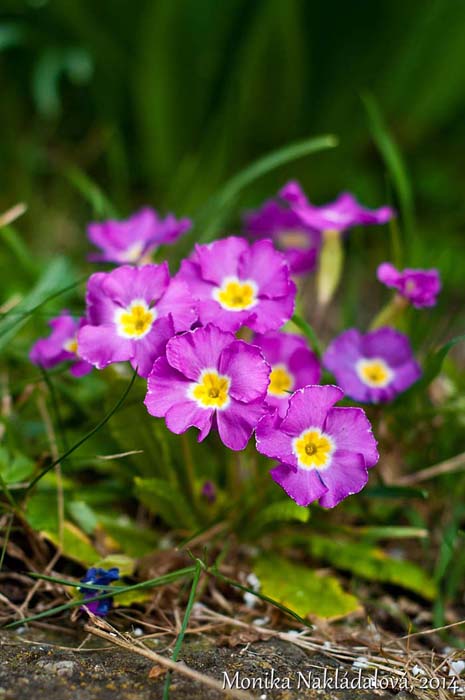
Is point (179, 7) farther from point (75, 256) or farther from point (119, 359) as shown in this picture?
point (119, 359)

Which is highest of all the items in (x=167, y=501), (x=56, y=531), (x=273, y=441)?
(x=273, y=441)

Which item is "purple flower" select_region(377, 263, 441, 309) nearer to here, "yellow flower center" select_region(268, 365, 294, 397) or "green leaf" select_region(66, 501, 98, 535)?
"yellow flower center" select_region(268, 365, 294, 397)

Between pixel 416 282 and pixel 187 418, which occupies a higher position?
pixel 187 418

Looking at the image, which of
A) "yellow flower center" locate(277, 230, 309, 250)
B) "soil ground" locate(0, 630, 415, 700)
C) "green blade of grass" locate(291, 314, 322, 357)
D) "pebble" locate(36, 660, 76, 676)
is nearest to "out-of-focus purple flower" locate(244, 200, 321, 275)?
"yellow flower center" locate(277, 230, 309, 250)

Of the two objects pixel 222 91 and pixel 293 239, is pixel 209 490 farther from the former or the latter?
pixel 222 91

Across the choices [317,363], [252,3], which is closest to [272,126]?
[252,3]

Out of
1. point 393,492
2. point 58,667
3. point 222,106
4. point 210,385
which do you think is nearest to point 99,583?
point 58,667

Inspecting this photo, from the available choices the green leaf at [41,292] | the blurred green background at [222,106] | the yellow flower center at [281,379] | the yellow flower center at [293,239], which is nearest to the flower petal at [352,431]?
the yellow flower center at [281,379]
